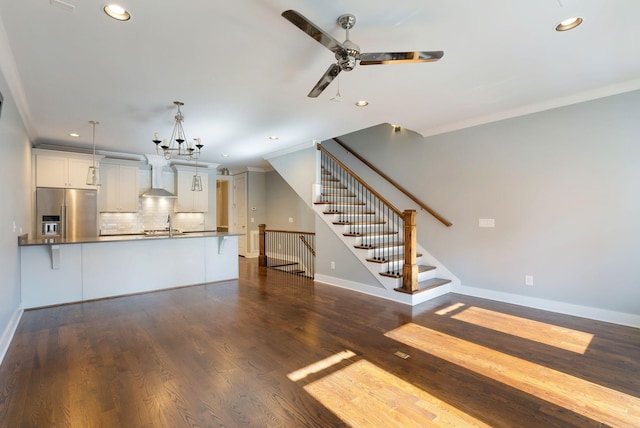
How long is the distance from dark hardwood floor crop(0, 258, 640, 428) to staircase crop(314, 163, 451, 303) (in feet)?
2.41

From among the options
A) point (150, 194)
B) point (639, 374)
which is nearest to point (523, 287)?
point (639, 374)

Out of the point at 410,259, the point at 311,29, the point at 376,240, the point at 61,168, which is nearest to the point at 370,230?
the point at 376,240

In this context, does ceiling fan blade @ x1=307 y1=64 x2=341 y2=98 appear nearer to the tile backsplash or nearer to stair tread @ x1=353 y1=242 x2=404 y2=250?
stair tread @ x1=353 y1=242 x2=404 y2=250

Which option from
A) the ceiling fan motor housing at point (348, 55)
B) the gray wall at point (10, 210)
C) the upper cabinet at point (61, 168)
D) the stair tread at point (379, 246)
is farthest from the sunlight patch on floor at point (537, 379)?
the upper cabinet at point (61, 168)

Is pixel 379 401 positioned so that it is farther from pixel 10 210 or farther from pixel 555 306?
pixel 10 210

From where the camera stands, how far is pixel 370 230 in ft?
18.9

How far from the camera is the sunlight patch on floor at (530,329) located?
9.94 feet

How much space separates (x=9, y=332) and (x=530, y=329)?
5.59m

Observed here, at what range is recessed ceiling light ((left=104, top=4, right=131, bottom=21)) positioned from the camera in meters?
2.02

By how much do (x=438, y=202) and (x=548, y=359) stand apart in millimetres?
2866

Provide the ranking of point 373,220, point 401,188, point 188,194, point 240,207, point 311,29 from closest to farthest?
point 311,29 < point 401,188 < point 373,220 < point 188,194 < point 240,207

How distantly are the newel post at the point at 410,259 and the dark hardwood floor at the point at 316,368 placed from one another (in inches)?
16.9

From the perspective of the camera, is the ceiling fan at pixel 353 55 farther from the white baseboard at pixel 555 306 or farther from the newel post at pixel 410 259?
the white baseboard at pixel 555 306

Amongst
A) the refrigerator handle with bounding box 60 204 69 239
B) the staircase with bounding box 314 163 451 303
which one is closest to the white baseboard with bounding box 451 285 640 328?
the staircase with bounding box 314 163 451 303
